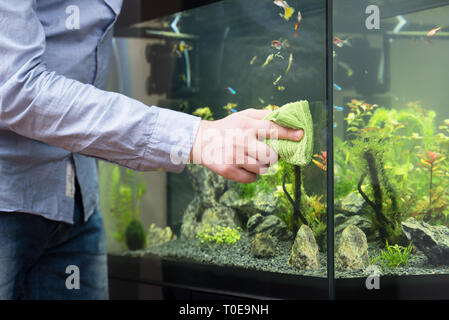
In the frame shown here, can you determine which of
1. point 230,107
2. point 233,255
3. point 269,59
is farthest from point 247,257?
point 269,59

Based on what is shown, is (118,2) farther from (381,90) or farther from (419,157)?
(419,157)

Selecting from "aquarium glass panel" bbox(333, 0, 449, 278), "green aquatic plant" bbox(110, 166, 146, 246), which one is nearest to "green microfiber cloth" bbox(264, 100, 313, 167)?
"aquarium glass panel" bbox(333, 0, 449, 278)

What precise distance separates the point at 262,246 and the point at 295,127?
0.35 m

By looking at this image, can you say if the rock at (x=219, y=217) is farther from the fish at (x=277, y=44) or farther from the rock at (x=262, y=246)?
the fish at (x=277, y=44)

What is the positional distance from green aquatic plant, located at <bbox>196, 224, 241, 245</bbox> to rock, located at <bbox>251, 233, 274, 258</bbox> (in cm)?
8

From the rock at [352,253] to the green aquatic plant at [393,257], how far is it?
2 cm

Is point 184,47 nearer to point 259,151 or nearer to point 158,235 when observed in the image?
point 158,235

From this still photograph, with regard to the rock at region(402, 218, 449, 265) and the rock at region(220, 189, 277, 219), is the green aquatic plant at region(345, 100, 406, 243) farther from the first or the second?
the rock at region(220, 189, 277, 219)

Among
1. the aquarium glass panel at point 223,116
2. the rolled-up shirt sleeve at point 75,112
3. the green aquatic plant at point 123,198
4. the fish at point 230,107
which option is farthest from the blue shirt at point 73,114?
the green aquatic plant at point 123,198

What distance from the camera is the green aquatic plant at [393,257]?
0.93m

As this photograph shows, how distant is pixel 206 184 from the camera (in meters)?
1.35

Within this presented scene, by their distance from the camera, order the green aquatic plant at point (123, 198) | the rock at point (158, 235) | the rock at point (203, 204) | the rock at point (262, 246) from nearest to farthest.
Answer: the rock at point (262, 246) < the rock at point (203, 204) < the rock at point (158, 235) < the green aquatic plant at point (123, 198)

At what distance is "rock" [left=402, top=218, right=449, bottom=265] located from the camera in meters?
0.93

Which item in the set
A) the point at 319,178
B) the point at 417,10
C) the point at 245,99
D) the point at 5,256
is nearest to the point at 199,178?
the point at 245,99
